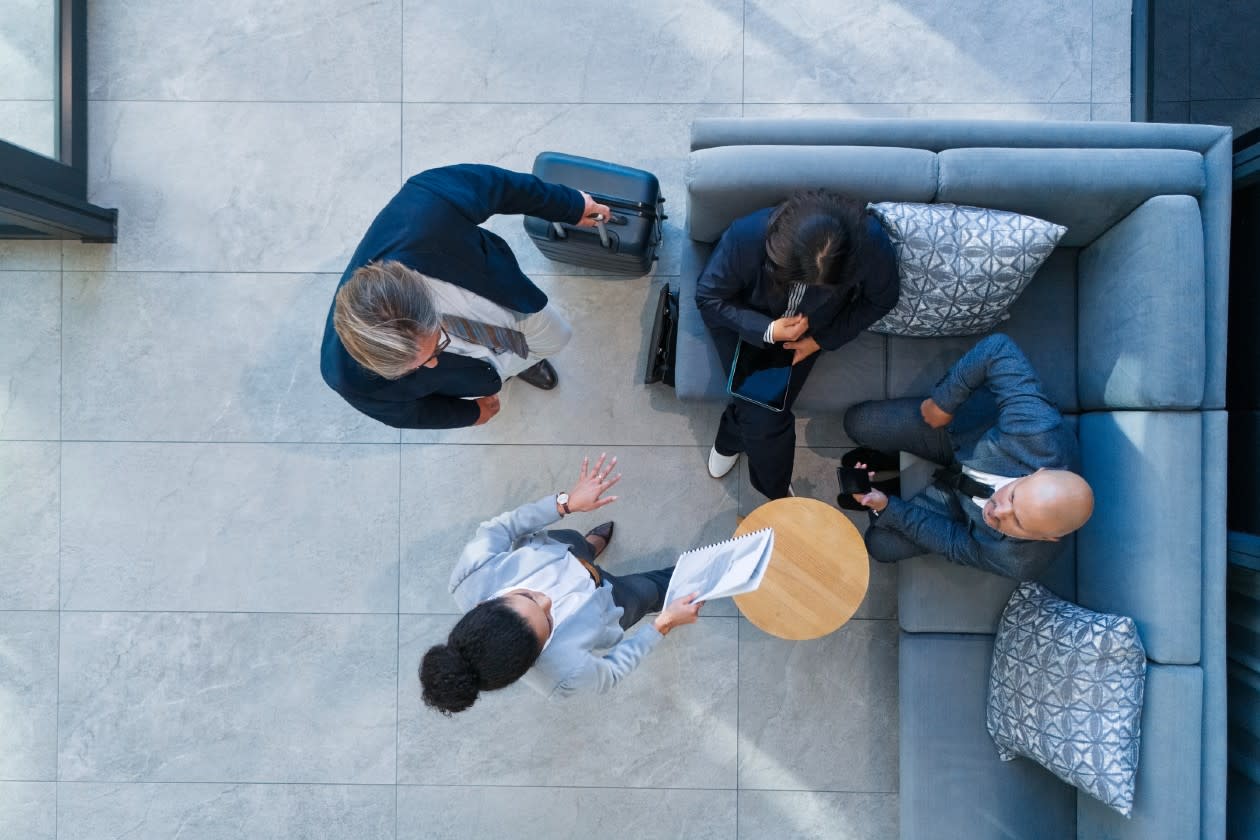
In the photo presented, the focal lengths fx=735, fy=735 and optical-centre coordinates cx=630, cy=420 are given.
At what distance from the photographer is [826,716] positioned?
3.22 meters

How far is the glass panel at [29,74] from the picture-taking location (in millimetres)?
3002

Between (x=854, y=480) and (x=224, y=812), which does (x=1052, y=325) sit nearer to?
(x=854, y=480)

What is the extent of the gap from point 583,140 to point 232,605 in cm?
261

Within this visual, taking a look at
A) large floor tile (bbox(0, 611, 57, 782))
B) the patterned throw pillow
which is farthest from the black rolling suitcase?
large floor tile (bbox(0, 611, 57, 782))

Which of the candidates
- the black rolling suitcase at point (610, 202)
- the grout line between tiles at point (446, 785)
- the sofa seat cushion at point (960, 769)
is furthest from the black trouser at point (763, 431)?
the grout line between tiles at point (446, 785)

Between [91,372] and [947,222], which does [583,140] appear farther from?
[91,372]

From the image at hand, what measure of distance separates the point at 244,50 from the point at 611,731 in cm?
346

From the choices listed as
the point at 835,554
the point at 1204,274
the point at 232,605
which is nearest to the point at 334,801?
the point at 232,605

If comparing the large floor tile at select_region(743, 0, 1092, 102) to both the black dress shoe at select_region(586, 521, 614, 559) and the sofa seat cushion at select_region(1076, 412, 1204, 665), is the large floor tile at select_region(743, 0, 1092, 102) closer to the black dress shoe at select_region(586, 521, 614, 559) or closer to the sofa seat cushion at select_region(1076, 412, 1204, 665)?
the sofa seat cushion at select_region(1076, 412, 1204, 665)

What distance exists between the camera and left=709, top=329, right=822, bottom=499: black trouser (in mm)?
2717

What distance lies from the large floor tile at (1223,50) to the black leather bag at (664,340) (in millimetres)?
Answer: 2280

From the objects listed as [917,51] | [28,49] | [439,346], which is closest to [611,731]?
[439,346]

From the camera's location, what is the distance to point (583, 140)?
3.29m

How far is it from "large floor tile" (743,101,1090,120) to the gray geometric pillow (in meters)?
1.00
